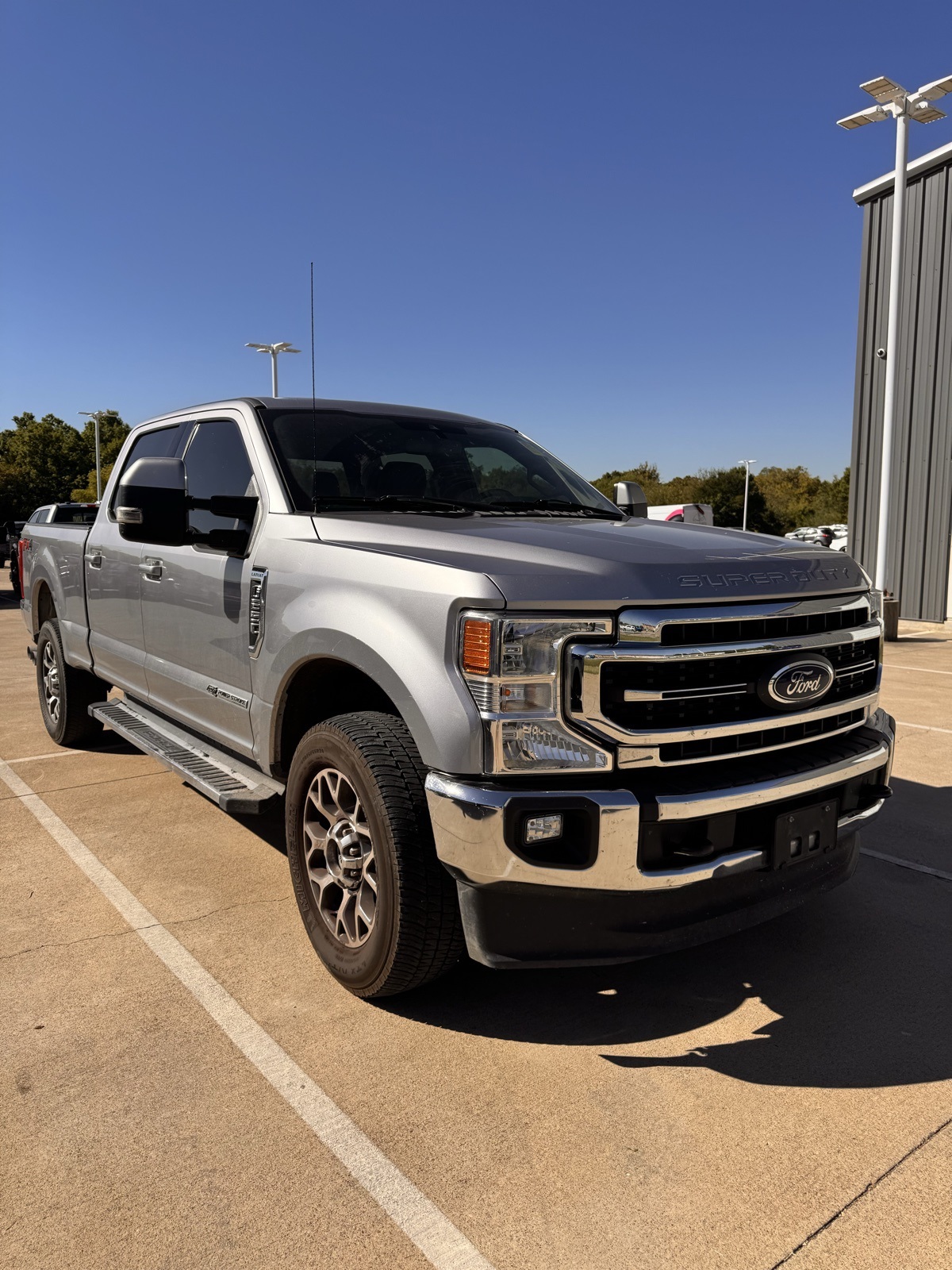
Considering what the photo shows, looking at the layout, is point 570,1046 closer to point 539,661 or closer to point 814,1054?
point 814,1054

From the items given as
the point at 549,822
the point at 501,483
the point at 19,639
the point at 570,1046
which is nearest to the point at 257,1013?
the point at 570,1046

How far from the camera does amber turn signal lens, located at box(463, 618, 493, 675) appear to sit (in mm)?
2410

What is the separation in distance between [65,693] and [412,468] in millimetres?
3379

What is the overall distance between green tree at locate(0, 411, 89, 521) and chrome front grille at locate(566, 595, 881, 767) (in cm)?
6635

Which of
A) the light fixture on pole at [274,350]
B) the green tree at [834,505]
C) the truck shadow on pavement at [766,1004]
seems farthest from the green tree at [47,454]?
the truck shadow on pavement at [766,1004]

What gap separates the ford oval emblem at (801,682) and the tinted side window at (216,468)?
2.09 meters

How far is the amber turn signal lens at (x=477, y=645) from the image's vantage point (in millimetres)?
2410

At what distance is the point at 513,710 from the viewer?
7.91 ft

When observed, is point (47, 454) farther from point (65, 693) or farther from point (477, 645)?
point (477, 645)

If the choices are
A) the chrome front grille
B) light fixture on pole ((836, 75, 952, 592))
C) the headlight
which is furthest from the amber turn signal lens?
light fixture on pole ((836, 75, 952, 592))

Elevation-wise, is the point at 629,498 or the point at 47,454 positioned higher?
the point at 47,454

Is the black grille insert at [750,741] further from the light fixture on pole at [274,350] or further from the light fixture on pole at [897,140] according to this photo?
the light fixture on pole at [274,350]

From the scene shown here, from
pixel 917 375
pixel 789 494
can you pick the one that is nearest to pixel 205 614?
pixel 917 375

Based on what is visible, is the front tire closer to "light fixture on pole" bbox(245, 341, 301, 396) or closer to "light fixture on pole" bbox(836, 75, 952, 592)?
"light fixture on pole" bbox(836, 75, 952, 592)
